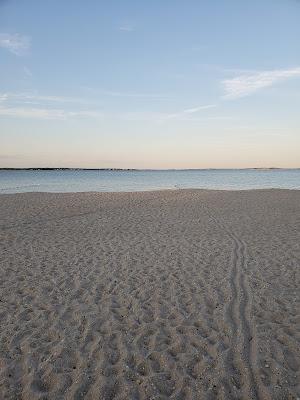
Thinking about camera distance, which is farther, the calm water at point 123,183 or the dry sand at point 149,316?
the calm water at point 123,183

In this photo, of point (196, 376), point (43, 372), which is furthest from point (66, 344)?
point (196, 376)

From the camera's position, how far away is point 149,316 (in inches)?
261

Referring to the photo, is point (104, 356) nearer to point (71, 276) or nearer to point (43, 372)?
point (43, 372)

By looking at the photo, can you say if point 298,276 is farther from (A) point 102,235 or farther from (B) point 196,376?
(A) point 102,235

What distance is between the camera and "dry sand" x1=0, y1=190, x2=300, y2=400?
15.4ft

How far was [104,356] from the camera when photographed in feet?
17.2

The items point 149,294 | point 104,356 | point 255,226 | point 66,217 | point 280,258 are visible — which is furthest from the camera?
point 66,217

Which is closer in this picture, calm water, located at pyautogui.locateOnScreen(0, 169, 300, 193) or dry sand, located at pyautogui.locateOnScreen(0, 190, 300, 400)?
dry sand, located at pyautogui.locateOnScreen(0, 190, 300, 400)

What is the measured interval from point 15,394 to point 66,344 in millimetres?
1246

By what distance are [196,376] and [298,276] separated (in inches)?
212

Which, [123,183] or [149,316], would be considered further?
[123,183]

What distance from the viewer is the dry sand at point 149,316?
15.4 ft

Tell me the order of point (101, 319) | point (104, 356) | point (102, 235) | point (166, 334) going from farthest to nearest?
point (102, 235) → point (101, 319) → point (166, 334) → point (104, 356)

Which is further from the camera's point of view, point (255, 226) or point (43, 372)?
point (255, 226)
